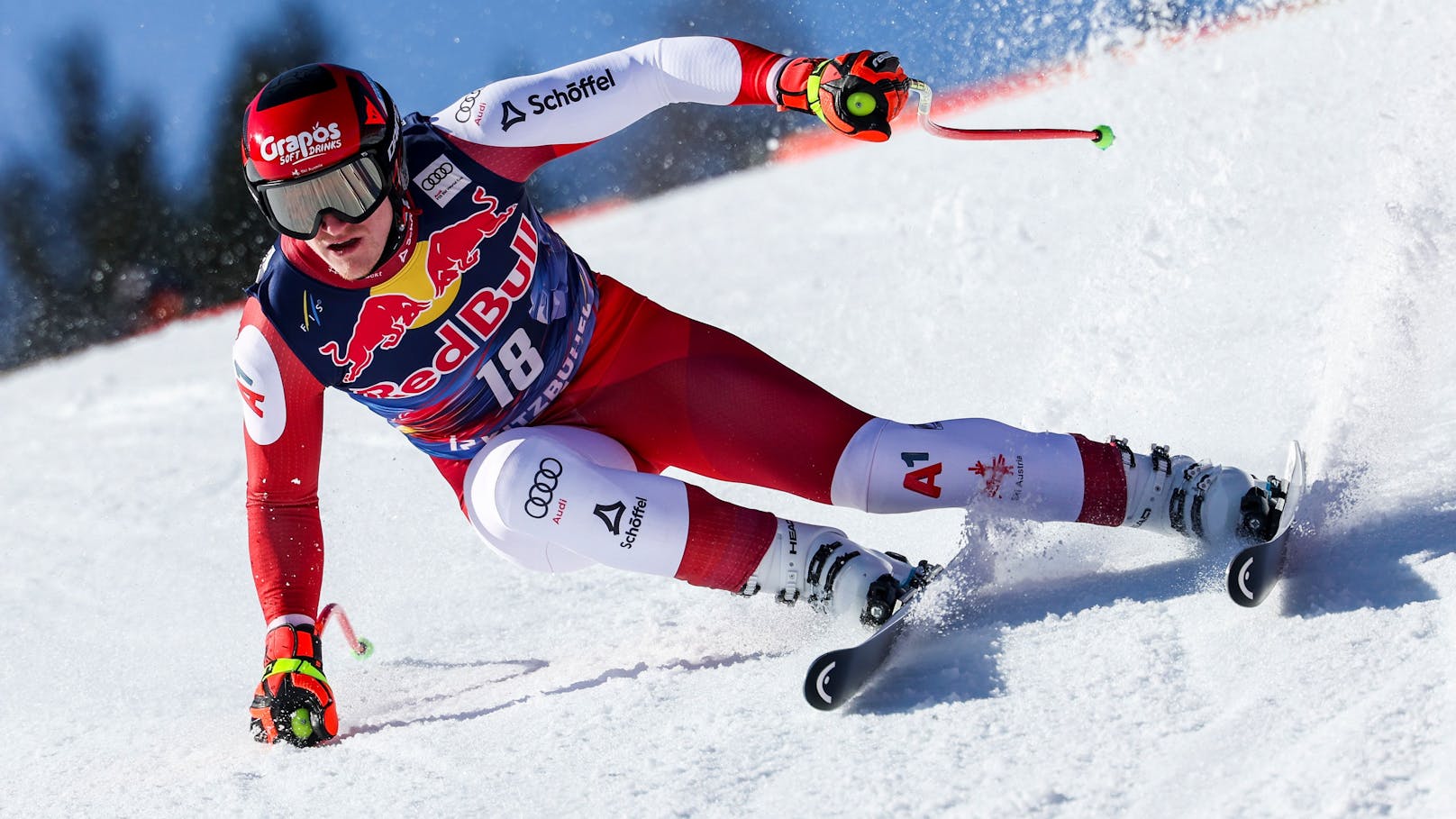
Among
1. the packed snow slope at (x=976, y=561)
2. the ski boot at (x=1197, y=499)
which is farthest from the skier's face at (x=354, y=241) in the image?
the ski boot at (x=1197, y=499)

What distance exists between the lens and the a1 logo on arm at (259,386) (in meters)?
2.40

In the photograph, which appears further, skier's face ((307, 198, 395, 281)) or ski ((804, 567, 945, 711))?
skier's face ((307, 198, 395, 281))

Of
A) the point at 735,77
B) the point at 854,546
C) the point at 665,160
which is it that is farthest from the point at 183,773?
the point at 665,160

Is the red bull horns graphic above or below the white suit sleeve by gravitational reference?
below

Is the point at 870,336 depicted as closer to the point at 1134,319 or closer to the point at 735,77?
the point at 1134,319

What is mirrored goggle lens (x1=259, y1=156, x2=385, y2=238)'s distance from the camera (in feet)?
7.34

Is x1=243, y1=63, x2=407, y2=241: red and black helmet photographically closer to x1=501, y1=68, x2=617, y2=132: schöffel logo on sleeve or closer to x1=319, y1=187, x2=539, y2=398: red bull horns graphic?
x1=319, y1=187, x2=539, y2=398: red bull horns graphic

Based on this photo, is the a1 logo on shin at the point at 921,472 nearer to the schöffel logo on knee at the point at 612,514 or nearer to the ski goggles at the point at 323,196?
the schöffel logo on knee at the point at 612,514

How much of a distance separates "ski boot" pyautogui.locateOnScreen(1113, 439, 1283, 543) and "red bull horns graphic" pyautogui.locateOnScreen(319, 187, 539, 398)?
1150 mm

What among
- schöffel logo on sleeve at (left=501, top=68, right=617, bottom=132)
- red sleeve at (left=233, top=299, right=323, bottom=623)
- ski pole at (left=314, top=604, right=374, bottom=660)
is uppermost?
schöffel logo on sleeve at (left=501, top=68, right=617, bottom=132)

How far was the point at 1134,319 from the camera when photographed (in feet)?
12.6

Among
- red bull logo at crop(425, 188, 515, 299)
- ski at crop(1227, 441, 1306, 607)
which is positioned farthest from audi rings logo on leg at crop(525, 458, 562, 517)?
ski at crop(1227, 441, 1306, 607)

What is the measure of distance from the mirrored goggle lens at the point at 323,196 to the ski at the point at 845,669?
105cm

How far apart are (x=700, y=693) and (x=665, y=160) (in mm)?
7292
